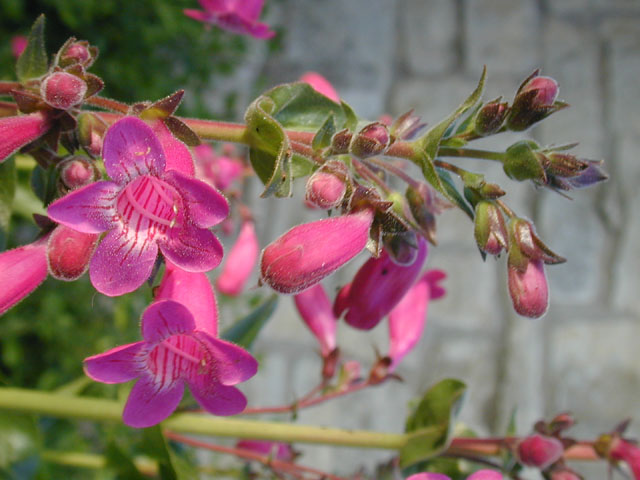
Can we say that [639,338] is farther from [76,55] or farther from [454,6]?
[76,55]

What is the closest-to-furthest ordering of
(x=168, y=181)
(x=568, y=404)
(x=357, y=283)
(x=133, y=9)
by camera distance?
1. (x=168, y=181)
2. (x=357, y=283)
3. (x=133, y=9)
4. (x=568, y=404)

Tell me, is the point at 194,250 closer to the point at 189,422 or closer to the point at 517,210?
the point at 189,422

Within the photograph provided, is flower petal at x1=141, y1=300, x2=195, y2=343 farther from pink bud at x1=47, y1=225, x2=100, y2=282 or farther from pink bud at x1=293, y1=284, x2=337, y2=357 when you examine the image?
pink bud at x1=293, y1=284, x2=337, y2=357

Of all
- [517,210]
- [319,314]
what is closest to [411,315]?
[319,314]

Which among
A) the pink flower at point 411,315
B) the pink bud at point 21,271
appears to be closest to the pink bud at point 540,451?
the pink flower at point 411,315

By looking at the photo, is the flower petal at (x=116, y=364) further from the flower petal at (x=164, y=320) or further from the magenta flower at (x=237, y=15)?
the magenta flower at (x=237, y=15)

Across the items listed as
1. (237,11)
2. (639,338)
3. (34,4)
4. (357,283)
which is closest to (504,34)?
(639,338)
